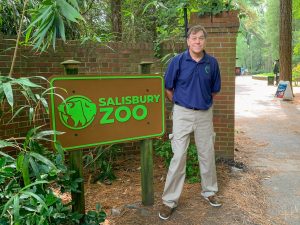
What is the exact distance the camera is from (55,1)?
237cm

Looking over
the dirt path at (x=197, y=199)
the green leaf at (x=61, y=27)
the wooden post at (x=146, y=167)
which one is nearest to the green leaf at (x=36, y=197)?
the green leaf at (x=61, y=27)

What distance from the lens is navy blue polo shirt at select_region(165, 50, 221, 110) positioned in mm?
3375

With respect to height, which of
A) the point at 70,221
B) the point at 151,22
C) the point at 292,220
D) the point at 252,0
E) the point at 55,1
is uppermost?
the point at 252,0

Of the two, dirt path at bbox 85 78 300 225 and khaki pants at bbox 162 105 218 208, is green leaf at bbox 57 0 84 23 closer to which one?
khaki pants at bbox 162 105 218 208

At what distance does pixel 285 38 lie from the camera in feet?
45.5

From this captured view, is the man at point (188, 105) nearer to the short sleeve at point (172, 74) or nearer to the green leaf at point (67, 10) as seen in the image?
the short sleeve at point (172, 74)

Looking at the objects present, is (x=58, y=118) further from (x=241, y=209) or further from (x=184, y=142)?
(x=241, y=209)

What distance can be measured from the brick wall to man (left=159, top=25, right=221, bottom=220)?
1536 millimetres

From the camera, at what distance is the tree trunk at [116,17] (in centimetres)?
680

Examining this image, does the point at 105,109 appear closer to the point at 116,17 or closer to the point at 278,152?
the point at 278,152

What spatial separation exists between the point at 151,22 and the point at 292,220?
5.15 meters

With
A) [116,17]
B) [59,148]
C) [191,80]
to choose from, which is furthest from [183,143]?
[116,17]

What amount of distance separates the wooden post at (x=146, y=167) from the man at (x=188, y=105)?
206 millimetres

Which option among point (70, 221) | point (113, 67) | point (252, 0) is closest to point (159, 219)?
point (70, 221)
